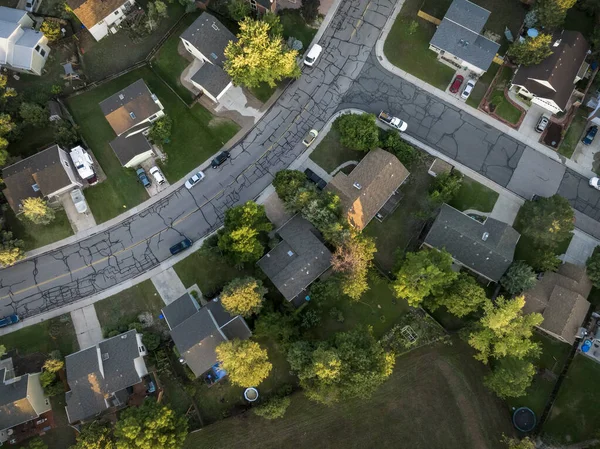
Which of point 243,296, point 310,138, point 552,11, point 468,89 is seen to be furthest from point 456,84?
point 243,296

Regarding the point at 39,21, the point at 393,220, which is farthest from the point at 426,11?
the point at 39,21

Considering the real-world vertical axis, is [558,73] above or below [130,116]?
above

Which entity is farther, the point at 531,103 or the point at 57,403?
the point at 531,103

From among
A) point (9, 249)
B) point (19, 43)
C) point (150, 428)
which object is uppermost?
point (19, 43)

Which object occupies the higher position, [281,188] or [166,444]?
[281,188]

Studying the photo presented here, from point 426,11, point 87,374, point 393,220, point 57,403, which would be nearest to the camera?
point 87,374

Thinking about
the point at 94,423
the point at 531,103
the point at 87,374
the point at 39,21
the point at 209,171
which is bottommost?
the point at 94,423

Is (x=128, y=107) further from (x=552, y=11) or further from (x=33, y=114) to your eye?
(x=552, y=11)

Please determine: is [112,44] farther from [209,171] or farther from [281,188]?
[281,188]
